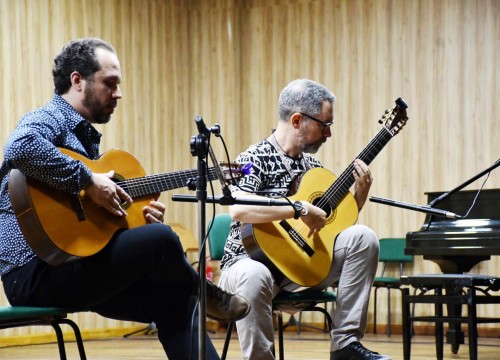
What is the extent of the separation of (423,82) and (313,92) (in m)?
4.40

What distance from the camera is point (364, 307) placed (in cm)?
385

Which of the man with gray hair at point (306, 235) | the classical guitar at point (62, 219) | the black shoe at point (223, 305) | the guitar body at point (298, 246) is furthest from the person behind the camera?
the guitar body at point (298, 246)

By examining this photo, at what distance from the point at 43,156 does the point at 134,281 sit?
1.84 feet

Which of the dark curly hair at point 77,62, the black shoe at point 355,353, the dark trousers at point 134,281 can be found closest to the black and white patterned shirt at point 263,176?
the black shoe at point 355,353

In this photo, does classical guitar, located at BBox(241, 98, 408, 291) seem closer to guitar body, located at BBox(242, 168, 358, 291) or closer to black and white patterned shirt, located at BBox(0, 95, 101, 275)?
guitar body, located at BBox(242, 168, 358, 291)

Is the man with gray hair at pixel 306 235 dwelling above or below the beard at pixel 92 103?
below

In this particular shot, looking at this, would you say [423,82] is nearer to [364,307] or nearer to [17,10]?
[17,10]

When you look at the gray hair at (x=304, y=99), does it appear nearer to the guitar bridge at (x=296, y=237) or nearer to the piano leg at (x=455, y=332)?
the guitar bridge at (x=296, y=237)

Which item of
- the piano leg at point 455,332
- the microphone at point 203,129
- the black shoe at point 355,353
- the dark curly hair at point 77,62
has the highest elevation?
the dark curly hair at point 77,62

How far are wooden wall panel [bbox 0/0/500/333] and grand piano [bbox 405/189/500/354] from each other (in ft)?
6.34

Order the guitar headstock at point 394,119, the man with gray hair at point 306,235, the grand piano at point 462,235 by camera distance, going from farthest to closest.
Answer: the grand piano at point 462,235
the guitar headstock at point 394,119
the man with gray hair at point 306,235

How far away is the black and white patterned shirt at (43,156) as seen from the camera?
117 inches

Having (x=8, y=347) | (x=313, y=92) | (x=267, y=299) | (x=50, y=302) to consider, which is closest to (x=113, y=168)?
(x=50, y=302)

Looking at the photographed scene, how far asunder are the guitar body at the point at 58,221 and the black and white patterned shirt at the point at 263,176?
884 millimetres
